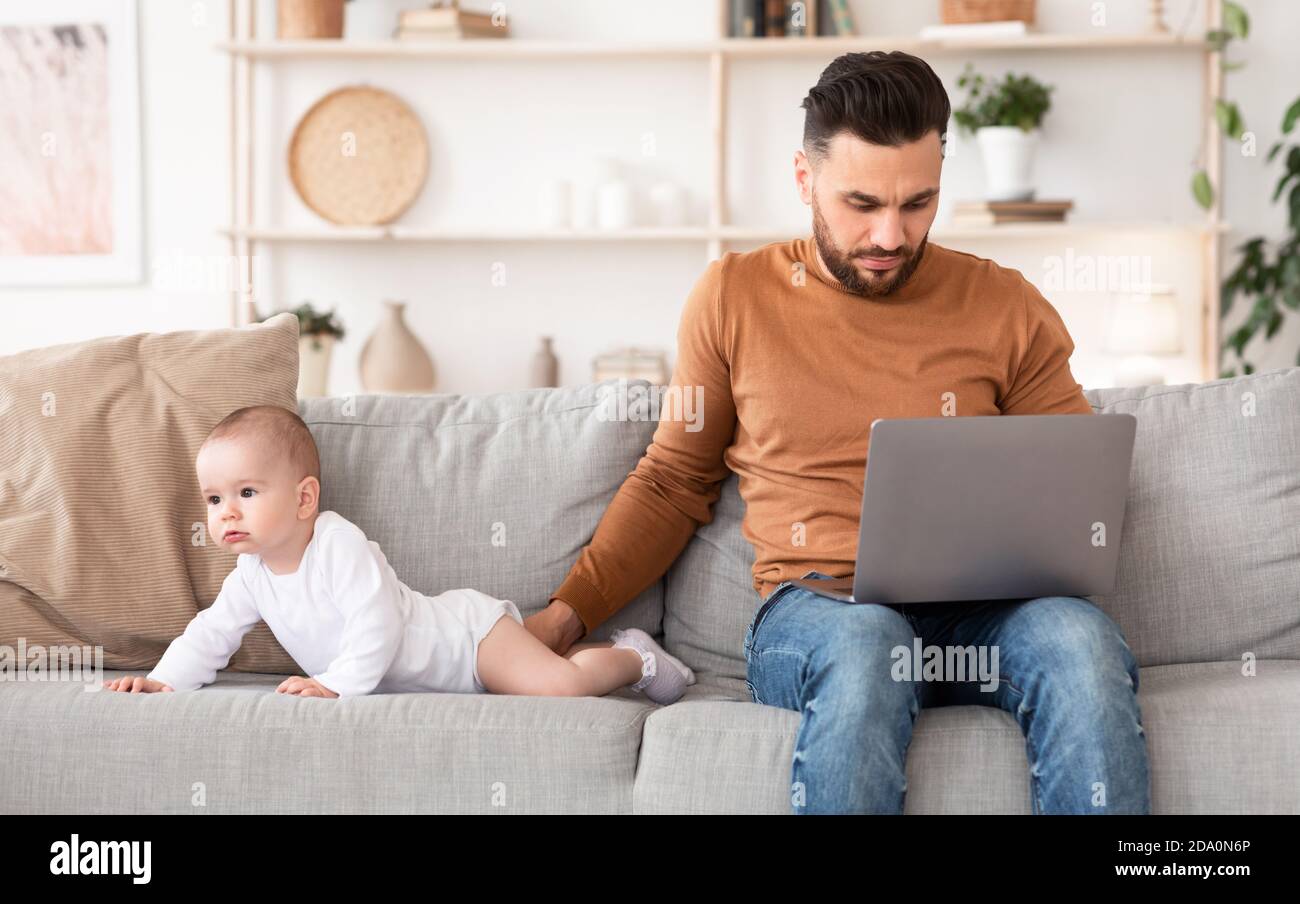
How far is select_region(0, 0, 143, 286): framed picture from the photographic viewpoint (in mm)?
3783

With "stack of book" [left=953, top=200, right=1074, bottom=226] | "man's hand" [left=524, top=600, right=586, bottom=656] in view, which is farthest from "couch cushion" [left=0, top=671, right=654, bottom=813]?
"stack of book" [left=953, top=200, right=1074, bottom=226]

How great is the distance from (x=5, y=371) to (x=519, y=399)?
756mm

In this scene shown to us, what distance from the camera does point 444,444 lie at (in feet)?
6.47

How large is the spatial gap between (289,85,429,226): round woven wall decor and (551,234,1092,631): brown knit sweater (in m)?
2.13

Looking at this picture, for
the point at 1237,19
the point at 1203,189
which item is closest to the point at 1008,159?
the point at 1203,189

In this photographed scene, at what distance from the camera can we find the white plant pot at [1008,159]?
11.3ft

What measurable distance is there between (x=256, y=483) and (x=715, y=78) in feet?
7.54

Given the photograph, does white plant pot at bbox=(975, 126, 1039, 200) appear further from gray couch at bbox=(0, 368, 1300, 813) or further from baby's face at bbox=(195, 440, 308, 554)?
baby's face at bbox=(195, 440, 308, 554)

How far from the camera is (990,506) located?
141 cm

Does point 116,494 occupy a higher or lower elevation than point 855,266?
→ lower

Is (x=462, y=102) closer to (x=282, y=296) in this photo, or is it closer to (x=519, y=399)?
(x=282, y=296)

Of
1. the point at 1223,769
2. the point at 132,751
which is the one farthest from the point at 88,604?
the point at 1223,769

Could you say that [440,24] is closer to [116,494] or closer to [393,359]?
[393,359]

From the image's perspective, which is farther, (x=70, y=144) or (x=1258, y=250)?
(x=70, y=144)
